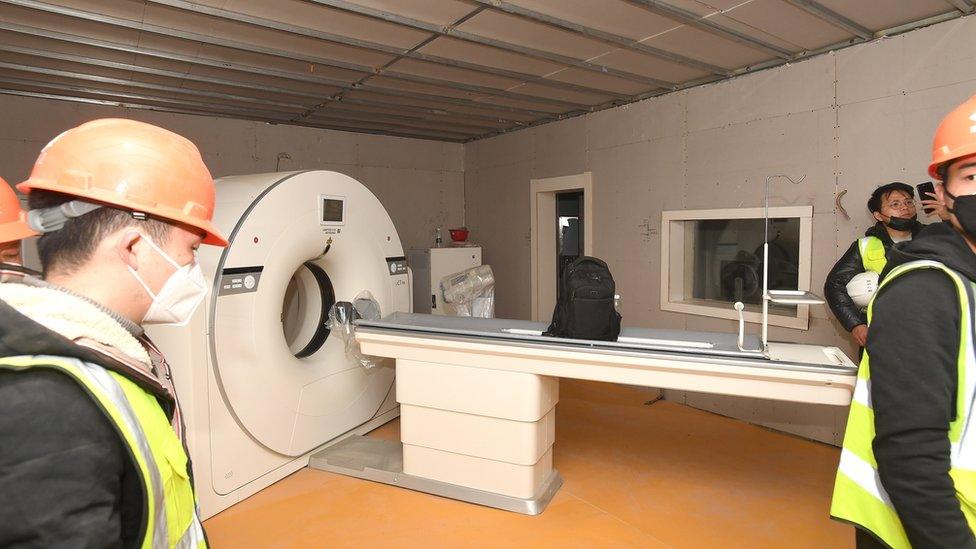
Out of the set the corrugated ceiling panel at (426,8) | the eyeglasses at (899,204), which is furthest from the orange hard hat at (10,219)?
the eyeglasses at (899,204)

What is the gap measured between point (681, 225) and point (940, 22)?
175cm

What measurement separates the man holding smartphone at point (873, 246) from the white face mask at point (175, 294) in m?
2.89

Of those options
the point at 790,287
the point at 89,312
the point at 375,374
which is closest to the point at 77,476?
the point at 89,312

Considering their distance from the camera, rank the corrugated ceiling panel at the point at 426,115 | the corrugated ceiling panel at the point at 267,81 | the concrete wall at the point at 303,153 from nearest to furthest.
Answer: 1. the corrugated ceiling panel at the point at 267,81
2. the concrete wall at the point at 303,153
3. the corrugated ceiling panel at the point at 426,115

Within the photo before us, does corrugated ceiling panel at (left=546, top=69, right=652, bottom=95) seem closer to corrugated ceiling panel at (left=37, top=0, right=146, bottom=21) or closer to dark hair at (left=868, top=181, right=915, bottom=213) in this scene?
dark hair at (left=868, top=181, right=915, bottom=213)

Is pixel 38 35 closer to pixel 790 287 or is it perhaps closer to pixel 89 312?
pixel 89 312

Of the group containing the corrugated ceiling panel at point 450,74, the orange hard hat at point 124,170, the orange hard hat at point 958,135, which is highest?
the corrugated ceiling panel at point 450,74

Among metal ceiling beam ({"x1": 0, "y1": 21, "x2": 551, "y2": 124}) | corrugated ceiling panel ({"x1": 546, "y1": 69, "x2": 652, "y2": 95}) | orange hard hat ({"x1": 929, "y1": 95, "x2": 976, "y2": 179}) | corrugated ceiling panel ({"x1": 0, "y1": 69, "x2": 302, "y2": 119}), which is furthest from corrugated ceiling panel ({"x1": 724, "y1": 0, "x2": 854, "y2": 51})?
corrugated ceiling panel ({"x1": 0, "y1": 69, "x2": 302, "y2": 119})

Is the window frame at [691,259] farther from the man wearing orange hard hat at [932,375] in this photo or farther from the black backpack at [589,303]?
the man wearing orange hard hat at [932,375]

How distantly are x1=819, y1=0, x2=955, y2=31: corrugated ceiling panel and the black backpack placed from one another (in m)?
1.65

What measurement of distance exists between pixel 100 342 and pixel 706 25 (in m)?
2.79

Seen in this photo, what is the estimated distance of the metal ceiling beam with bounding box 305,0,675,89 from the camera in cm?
236

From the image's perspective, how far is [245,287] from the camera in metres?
2.40

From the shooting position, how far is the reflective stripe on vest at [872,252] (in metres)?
2.63
